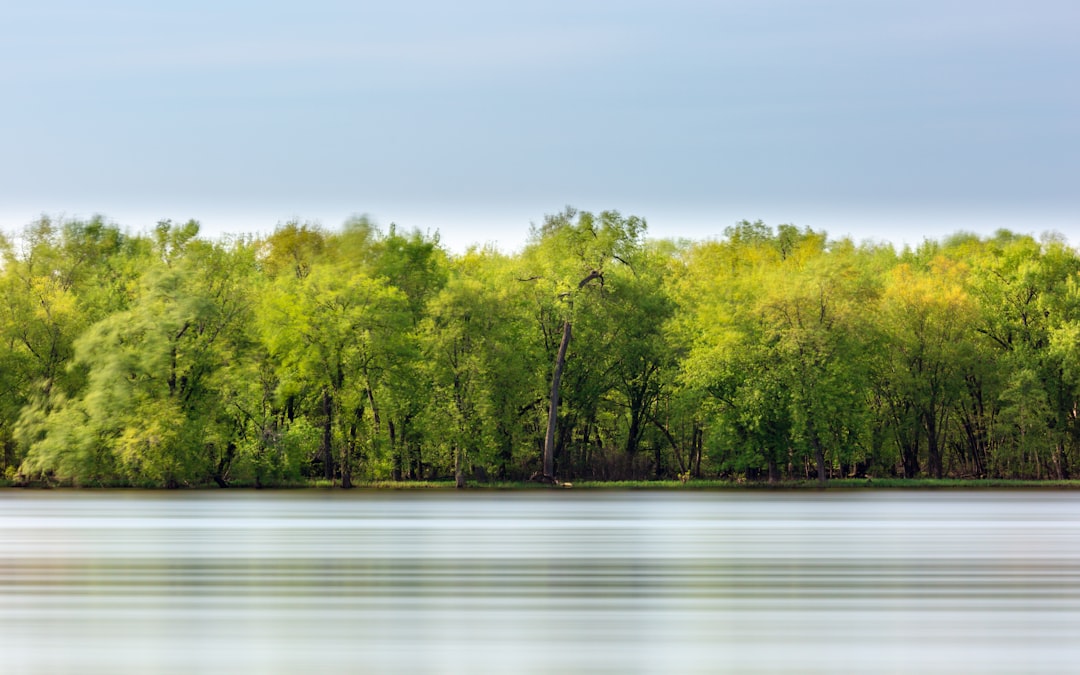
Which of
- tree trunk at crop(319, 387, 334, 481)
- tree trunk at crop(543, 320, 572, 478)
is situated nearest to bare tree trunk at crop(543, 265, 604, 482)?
tree trunk at crop(543, 320, 572, 478)

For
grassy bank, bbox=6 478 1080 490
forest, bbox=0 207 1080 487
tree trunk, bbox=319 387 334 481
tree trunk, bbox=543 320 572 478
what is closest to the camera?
forest, bbox=0 207 1080 487

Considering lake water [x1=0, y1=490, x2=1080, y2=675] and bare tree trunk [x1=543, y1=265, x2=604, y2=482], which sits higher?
bare tree trunk [x1=543, y1=265, x2=604, y2=482]

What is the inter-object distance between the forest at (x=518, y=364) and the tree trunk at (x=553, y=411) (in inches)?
8.1

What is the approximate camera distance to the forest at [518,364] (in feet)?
225

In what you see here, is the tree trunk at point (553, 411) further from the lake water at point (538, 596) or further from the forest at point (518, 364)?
the lake water at point (538, 596)

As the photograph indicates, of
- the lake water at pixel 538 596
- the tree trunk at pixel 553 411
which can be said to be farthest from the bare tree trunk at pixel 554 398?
the lake water at pixel 538 596

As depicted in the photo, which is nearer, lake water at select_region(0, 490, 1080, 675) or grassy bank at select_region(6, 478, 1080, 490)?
lake water at select_region(0, 490, 1080, 675)

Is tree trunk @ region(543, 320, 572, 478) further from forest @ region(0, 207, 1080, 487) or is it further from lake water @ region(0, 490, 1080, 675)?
lake water @ region(0, 490, 1080, 675)

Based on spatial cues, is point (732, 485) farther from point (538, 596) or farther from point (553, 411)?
point (538, 596)

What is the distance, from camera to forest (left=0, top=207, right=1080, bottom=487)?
68.6m

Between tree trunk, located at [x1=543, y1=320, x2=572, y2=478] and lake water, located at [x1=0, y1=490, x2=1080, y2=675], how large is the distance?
32503 mm

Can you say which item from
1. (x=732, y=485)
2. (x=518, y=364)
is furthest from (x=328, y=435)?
(x=732, y=485)

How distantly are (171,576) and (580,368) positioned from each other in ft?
175

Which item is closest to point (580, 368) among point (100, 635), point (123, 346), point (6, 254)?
point (123, 346)
